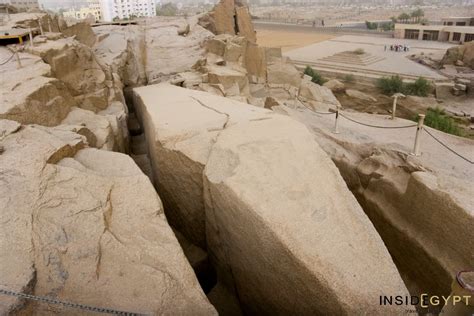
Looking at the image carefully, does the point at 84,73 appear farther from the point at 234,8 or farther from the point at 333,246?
the point at 234,8

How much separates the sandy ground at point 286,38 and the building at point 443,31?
7.07 metres

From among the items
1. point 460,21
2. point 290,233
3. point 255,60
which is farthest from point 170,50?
point 460,21

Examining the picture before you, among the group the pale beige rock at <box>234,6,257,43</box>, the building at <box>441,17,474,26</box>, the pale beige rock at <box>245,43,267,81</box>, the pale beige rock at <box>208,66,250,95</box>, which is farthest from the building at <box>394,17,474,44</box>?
the pale beige rock at <box>208,66,250,95</box>

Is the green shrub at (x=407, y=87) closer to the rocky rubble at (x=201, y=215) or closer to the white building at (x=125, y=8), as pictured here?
the rocky rubble at (x=201, y=215)

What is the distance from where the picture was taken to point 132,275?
245 cm

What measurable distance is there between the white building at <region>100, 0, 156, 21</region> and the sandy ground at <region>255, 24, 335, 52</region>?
101 ft

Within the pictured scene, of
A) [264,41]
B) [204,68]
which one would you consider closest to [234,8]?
[204,68]

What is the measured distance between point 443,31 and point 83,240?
37.5 meters

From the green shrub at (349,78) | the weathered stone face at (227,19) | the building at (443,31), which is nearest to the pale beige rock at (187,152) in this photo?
the weathered stone face at (227,19)

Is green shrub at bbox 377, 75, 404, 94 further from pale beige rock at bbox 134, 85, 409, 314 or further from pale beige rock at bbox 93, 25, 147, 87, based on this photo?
pale beige rock at bbox 134, 85, 409, 314

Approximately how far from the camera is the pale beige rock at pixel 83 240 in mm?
2260

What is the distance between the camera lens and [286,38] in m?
38.1

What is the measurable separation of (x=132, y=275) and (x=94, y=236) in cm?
42

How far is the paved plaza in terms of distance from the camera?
2291cm
